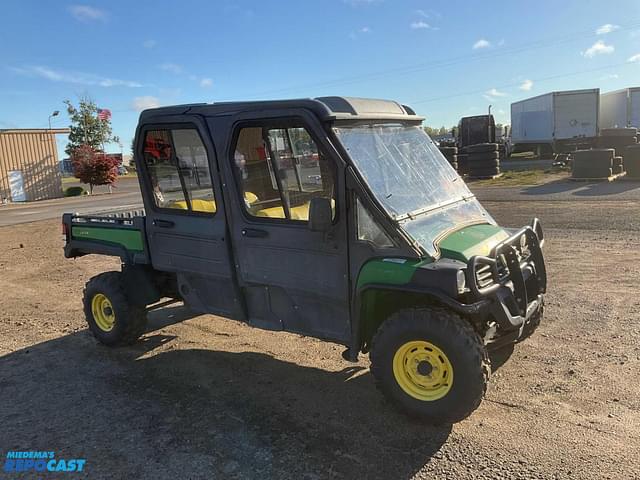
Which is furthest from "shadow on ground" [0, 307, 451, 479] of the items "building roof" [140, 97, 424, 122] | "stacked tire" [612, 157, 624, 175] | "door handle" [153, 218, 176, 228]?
"stacked tire" [612, 157, 624, 175]

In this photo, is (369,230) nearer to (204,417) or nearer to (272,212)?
(272,212)

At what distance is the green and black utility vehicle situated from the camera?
3.57 meters

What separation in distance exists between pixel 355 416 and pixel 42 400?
8.56ft

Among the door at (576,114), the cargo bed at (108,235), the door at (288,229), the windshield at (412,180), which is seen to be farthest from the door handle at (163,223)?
the door at (576,114)

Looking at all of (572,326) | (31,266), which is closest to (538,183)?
(572,326)

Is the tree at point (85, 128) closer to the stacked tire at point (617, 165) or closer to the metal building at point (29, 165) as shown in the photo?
the metal building at point (29, 165)

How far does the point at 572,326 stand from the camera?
5344 mm

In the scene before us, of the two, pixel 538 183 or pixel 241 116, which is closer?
pixel 241 116

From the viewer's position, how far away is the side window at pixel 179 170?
4559 mm

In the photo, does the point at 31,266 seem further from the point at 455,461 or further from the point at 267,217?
the point at 455,461

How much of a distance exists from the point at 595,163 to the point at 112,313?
16.9m

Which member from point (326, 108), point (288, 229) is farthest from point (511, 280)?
point (326, 108)

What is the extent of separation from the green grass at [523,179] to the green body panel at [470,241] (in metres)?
15.7

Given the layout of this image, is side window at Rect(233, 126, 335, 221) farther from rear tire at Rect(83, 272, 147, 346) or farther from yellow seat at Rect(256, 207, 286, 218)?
rear tire at Rect(83, 272, 147, 346)
